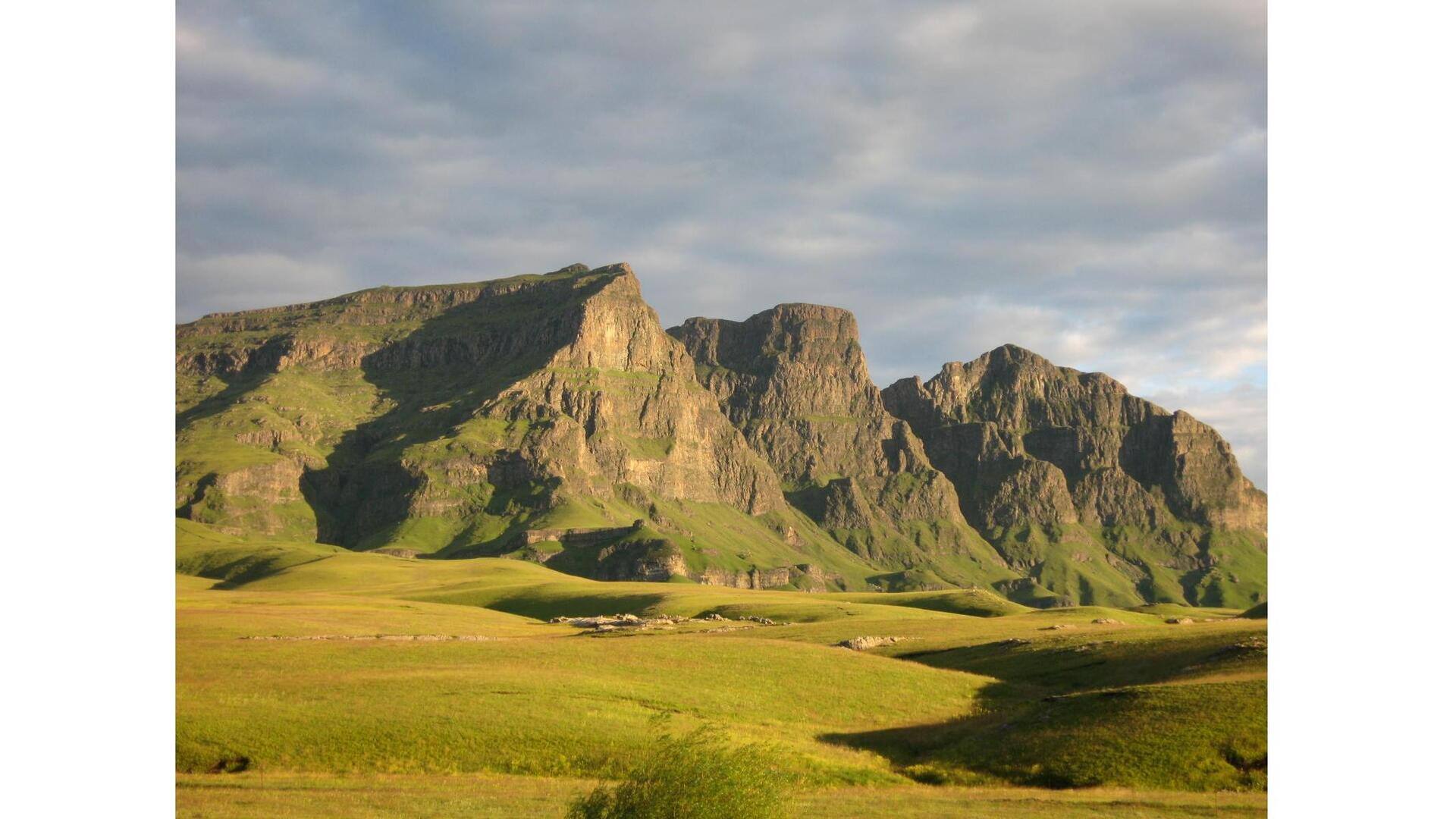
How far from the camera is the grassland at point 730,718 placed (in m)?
48.6

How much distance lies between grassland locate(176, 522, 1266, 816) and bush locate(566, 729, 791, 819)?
26.9 feet

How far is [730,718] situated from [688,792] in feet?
91.5

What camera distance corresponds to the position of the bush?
37.1 metres

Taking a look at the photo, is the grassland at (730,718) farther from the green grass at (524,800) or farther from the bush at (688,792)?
the bush at (688,792)

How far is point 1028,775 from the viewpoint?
180 feet

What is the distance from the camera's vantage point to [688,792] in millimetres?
37344

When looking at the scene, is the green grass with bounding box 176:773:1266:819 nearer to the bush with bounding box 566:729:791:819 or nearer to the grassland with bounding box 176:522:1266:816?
the grassland with bounding box 176:522:1266:816

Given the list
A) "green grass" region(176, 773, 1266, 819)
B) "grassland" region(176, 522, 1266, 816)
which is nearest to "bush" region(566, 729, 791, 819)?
"green grass" region(176, 773, 1266, 819)

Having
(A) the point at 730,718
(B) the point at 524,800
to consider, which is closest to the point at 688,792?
(B) the point at 524,800

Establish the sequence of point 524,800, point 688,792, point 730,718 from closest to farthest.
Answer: point 688,792 → point 524,800 → point 730,718

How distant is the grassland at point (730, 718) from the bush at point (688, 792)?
819 cm

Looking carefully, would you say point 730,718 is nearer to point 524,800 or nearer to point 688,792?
point 524,800
